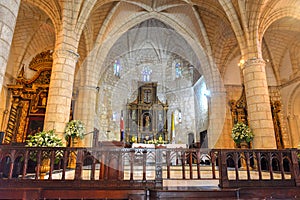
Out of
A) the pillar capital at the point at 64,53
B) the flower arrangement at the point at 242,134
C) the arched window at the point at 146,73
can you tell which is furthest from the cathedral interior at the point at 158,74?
the flower arrangement at the point at 242,134

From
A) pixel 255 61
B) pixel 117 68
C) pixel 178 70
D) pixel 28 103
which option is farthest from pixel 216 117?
pixel 28 103

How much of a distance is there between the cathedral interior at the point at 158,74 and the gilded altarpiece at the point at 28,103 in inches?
2.0

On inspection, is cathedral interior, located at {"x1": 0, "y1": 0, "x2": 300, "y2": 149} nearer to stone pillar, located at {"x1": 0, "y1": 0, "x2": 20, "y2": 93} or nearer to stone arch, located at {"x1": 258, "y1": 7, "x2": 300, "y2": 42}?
stone arch, located at {"x1": 258, "y1": 7, "x2": 300, "y2": 42}

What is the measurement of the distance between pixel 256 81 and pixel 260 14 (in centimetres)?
288

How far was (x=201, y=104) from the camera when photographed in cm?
1490

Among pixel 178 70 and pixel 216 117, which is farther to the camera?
pixel 178 70

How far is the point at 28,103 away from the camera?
1095cm

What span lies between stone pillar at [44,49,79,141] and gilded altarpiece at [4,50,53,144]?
4.32m

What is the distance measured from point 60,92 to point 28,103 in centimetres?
522

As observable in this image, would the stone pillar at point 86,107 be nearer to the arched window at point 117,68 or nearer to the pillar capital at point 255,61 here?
the arched window at point 117,68

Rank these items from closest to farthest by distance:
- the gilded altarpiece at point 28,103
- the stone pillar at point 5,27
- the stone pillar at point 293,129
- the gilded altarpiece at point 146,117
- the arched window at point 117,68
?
the stone pillar at point 5,27
the gilded altarpiece at point 28,103
the stone pillar at point 293,129
the gilded altarpiece at point 146,117
the arched window at point 117,68

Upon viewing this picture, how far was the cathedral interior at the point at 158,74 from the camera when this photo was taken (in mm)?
7770

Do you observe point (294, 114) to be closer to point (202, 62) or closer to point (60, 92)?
point (202, 62)

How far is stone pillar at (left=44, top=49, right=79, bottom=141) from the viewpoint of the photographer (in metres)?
6.83
